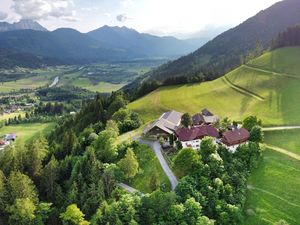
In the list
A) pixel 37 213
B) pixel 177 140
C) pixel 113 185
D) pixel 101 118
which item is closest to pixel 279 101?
pixel 177 140

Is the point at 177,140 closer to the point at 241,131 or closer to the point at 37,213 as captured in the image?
the point at 241,131

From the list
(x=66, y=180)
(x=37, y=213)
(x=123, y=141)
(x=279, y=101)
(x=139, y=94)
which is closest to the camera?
(x=37, y=213)

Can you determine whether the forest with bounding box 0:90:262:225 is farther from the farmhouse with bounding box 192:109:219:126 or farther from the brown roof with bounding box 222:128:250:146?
the farmhouse with bounding box 192:109:219:126

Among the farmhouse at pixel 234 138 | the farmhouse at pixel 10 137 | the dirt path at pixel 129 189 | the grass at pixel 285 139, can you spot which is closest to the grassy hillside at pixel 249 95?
the grass at pixel 285 139

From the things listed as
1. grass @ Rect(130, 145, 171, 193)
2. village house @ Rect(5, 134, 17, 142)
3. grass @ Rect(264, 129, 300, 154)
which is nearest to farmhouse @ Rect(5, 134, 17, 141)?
village house @ Rect(5, 134, 17, 142)

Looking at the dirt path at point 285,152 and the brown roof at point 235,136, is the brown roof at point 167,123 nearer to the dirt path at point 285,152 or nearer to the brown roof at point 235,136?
the brown roof at point 235,136

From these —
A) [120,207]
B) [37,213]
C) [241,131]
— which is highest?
[241,131]
